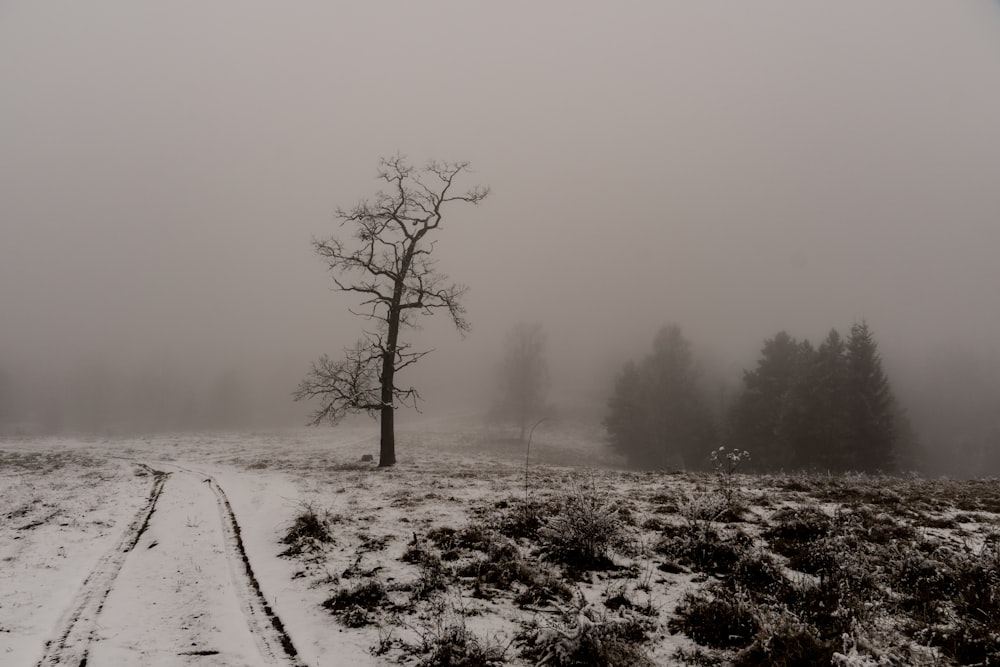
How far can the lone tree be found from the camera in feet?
60.7

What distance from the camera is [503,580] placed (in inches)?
234

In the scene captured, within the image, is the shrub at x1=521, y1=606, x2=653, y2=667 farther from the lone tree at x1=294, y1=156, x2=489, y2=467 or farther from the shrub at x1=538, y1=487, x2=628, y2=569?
the lone tree at x1=294, y1=156, x2=489, y2=467

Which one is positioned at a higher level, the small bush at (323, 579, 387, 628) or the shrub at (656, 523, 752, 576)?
the shrub at (656, 523, 752, 576)

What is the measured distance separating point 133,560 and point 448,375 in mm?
149993

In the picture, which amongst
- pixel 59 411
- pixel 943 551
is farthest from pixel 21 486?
pixel 59 411

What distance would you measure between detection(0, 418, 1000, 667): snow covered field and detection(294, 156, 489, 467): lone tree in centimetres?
779

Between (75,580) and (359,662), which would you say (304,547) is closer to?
(75,580)

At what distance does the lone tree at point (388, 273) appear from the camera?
729 inches

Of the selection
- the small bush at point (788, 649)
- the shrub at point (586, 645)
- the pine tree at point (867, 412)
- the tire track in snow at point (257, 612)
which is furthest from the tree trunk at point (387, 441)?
the pine tree at point (867, 412)

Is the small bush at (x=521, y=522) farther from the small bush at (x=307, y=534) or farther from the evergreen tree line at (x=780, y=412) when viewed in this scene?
the evergreen tree line at (x=780, y=412)

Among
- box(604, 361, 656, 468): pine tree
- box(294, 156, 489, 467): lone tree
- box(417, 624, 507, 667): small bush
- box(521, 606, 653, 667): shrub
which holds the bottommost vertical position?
box(604, 361, 656, 468): pine tree

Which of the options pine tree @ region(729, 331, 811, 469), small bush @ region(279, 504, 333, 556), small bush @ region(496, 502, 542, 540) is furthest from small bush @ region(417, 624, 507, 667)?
pine tree @ region(729, 331, 811, 469)

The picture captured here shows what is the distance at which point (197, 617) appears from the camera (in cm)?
530

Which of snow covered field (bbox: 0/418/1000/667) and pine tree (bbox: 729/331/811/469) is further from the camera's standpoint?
pine tree (bbox: 729/331/811/469)
